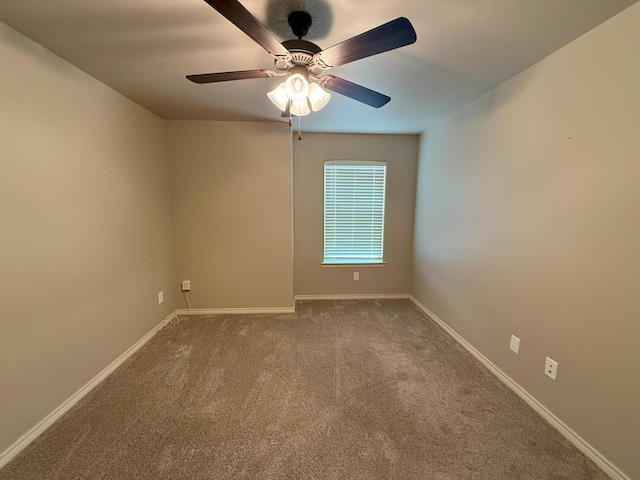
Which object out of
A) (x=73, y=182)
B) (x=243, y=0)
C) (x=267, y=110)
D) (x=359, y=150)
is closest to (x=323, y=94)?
(x=243, y=0)

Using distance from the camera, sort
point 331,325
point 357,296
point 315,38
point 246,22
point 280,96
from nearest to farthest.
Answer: point 246,22 < point 315,38 < point 280,96 < point 331,325 < point 357,296

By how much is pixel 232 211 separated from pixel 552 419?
3.25 metres

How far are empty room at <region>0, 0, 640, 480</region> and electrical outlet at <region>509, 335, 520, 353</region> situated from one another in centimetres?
1

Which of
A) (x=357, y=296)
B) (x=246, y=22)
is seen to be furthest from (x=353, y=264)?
(x=246, y=22)

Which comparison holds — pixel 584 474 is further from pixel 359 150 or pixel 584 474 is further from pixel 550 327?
pixel 359 150

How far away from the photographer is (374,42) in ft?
3.41

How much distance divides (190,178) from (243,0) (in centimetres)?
217

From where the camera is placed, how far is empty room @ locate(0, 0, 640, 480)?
4.24 ft

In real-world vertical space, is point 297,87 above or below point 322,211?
above

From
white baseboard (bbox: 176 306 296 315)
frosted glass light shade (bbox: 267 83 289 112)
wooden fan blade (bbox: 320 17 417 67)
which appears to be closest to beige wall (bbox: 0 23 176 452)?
white baseboard (bbox: 176 306 296 315)

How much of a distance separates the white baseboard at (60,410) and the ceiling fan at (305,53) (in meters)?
2.20

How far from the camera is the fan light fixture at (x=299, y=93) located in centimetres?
135

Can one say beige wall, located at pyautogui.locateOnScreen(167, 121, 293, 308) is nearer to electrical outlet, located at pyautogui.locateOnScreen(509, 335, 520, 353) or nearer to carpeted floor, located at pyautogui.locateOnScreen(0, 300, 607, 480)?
carpeted floor, located at pyautogui.locateOnScreen(0, 300, 607, 480)

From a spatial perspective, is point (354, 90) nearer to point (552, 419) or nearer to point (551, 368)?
point (551, 368)
